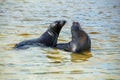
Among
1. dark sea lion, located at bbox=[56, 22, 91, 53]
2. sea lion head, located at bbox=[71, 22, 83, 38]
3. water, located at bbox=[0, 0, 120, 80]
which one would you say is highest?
sea lion head, located at bbox=[71, 22, 83, 38]

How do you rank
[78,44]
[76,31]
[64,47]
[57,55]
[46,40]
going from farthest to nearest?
[46,40] → [76,31] → [64,47] → [78,44] → [57,55]

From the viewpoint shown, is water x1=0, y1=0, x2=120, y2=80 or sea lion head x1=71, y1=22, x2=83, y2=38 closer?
water x1=0, y1=0, x2=120, y2=80

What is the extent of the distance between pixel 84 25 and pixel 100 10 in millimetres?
5766

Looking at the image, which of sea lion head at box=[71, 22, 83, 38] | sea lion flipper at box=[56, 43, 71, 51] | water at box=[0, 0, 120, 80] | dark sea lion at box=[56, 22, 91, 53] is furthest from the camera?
sea lion head at box=[71, 22, 83, 38]

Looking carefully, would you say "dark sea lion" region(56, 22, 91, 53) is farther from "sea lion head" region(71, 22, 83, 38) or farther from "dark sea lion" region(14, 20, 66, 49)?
"dark sea lion" region(14, 20, 66, 49)

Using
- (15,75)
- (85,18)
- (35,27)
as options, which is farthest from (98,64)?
(85,18)

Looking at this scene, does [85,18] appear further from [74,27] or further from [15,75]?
[15,75]

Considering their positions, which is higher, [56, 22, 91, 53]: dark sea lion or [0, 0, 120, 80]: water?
[56, 22, 91, 53]: dark sea lion

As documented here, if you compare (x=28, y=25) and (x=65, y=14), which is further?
(x=65, y=14)

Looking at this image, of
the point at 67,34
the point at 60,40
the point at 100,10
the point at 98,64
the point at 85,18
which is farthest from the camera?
the point at 100,10

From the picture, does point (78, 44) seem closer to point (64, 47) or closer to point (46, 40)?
point (64, 47)

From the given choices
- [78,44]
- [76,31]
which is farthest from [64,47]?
[76,31]

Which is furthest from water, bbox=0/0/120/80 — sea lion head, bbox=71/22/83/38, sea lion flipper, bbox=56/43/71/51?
sea lion head, bbox=71/22/83/38

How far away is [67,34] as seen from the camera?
13125mm
